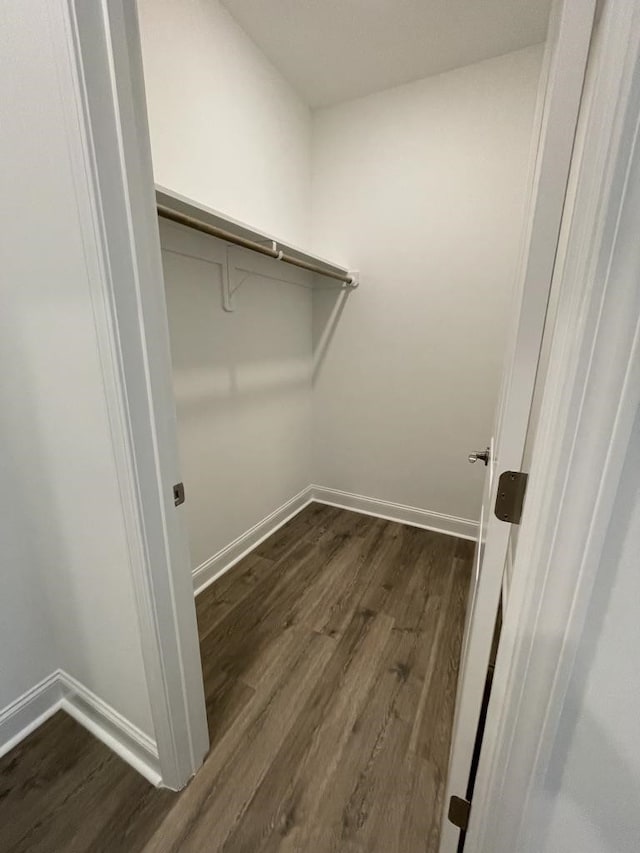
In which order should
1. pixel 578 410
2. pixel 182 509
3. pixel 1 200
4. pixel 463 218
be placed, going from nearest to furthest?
pixel 578 410 → pixel 1 200 → pixel 182 509 → pixel 463 218

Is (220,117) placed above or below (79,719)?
above

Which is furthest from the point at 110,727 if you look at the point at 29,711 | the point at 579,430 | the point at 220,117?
the point at 220,117

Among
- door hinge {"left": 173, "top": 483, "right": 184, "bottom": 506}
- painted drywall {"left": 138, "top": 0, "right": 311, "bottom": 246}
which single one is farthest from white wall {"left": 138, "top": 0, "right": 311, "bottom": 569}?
→ door hinge {"left": 173, "top": 483, "right": 184, "bottom": 506}

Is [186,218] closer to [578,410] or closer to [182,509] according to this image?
[182,509]

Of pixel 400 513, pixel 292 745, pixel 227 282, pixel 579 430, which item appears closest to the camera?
pixel 579 430

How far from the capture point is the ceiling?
1.54m

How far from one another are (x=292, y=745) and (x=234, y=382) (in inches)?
61.3

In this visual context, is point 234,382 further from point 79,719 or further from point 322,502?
point 79,719

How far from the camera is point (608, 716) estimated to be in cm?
44

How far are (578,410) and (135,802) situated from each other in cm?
155

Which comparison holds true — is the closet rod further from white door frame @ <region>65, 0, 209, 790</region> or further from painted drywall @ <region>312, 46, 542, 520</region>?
white door frame @ <region>65, 0, 209, 790</region>

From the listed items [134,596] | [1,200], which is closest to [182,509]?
[134,596]

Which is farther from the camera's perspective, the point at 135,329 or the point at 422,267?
the point at 422,267

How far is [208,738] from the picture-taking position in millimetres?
1202
